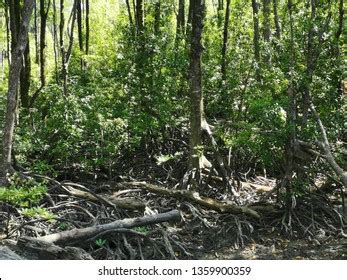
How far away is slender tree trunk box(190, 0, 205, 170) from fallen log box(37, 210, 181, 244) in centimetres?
212

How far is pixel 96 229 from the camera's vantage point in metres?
6.13

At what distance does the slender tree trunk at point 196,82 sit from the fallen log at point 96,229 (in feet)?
6.95

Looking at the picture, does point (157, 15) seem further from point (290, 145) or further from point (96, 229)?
point (96, 229)

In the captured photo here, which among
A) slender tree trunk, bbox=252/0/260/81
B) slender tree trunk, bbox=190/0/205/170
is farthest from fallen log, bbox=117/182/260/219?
slender tree trunk, bbox=252/0/260/81

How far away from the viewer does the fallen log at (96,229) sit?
226 inches

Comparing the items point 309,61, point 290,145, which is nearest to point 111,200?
point 290,145

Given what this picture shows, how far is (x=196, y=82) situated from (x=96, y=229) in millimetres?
3640

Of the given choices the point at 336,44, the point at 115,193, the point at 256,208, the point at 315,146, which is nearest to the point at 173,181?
the point at 115,193

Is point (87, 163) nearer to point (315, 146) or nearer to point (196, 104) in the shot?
point (196, 104)

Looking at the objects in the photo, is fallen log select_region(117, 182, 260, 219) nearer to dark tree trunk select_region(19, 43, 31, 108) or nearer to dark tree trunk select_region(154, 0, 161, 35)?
dark tree trunk select_region(154, 0, 161, 35)

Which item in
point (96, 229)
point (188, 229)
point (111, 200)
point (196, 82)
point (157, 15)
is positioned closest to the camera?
point (96, 229)

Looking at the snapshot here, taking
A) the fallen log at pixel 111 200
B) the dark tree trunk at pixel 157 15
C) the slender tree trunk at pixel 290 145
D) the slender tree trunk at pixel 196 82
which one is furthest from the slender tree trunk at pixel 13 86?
the dark tree trunk at pixel 157 15

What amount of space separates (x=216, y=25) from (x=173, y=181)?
8974 millimetres

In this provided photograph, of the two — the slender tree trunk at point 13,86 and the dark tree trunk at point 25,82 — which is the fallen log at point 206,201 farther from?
the dark tree trunk at point 25,82
